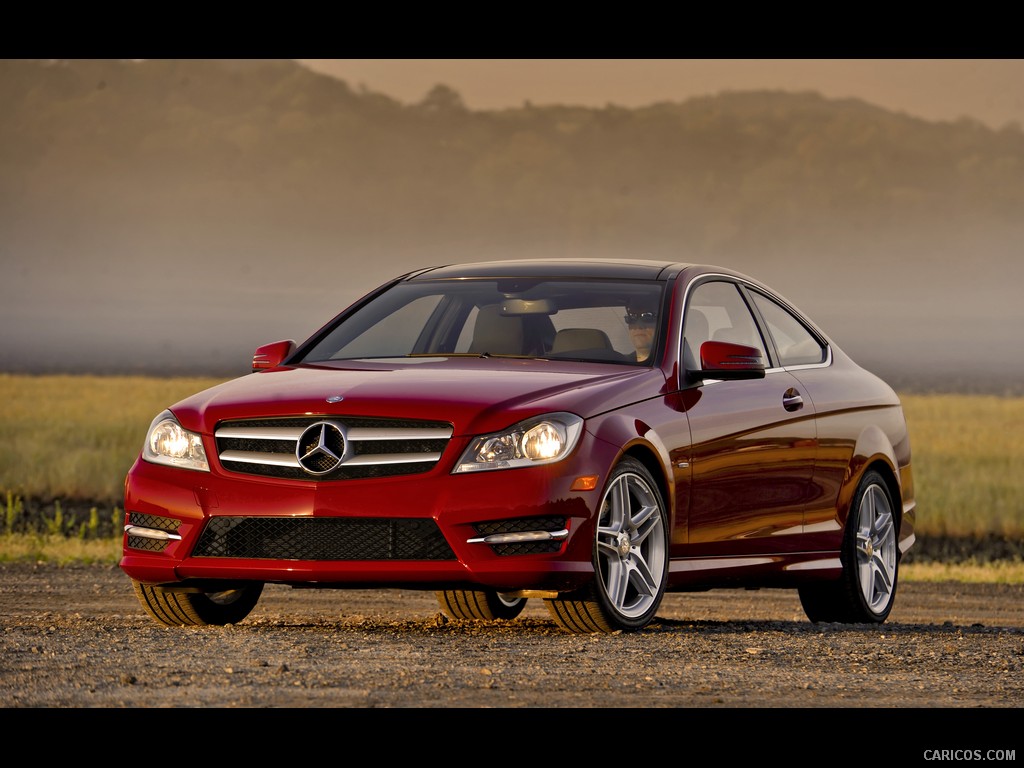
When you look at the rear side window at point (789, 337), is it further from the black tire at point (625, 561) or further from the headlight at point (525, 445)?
the headlight at point (525, 445)

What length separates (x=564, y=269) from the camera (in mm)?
10078

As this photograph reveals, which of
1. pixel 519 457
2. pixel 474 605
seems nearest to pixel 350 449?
pixel 519 457

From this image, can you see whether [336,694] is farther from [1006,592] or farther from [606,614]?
[1006,592]

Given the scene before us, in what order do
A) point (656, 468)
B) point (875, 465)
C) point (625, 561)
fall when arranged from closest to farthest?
point (625, 561), point (656, 468), point (875, 465)

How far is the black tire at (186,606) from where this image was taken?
9.09 metres

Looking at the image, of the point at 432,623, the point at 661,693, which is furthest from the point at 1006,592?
the point at 661,693

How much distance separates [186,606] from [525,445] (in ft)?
6.59

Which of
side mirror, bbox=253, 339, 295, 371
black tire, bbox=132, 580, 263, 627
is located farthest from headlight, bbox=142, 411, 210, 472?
side mirror, bbox=253, 339, 295, 371

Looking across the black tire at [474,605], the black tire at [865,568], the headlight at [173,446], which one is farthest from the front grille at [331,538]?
the black tire at [865,568]

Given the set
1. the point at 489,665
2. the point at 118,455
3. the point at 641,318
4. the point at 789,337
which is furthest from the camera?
the point at 118,455

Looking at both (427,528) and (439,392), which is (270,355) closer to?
(439,392)

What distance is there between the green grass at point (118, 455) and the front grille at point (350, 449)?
10295 mm

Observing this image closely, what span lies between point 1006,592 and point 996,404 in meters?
37.8

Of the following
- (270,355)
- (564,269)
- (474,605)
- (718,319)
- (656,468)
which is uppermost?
(564,269)
